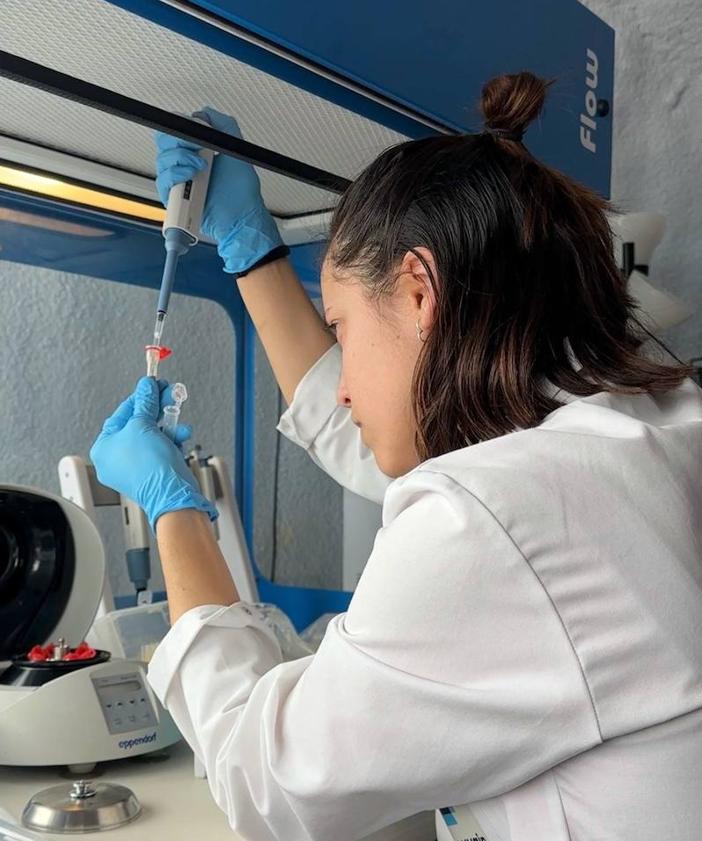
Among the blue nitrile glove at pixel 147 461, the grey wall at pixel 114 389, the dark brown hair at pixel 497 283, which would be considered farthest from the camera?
the grey wall at pixel 114 389

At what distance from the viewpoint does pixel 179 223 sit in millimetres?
1268

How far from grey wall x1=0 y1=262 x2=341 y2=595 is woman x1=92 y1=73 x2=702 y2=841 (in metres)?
0.95

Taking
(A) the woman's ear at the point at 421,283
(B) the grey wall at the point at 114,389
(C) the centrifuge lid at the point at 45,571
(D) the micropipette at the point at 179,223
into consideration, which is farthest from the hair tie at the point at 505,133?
(B) the grey wall at the point at 114,389

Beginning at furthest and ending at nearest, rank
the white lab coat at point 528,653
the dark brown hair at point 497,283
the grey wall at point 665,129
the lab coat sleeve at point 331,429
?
the grey wall at point 665,129, the lab coat sleeve at point 331,429, the dark brown hair at point 497,283, the white lab coat at point 528,653

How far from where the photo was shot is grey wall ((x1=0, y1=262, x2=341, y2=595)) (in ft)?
6.28

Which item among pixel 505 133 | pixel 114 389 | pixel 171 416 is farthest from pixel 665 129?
pixel 171 416

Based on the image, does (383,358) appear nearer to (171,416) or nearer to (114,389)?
(171,416)

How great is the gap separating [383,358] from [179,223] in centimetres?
44

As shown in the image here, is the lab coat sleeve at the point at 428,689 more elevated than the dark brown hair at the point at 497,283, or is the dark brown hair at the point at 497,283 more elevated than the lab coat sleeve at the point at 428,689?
the dark brown hair at the point at 497,283

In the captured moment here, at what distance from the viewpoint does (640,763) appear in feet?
2.44

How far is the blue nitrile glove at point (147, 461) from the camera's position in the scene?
1146 mm

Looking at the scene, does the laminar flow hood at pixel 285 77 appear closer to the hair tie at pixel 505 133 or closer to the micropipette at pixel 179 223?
the micropipette at pixel 179 223

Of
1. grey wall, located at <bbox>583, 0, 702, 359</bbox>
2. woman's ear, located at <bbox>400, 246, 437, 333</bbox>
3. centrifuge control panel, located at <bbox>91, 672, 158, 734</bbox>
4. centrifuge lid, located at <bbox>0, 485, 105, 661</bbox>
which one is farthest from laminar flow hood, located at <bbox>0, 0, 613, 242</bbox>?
grey wall, located at <bbox>583, 0, 702, 359</bbox>

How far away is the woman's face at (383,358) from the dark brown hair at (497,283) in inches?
0.7
